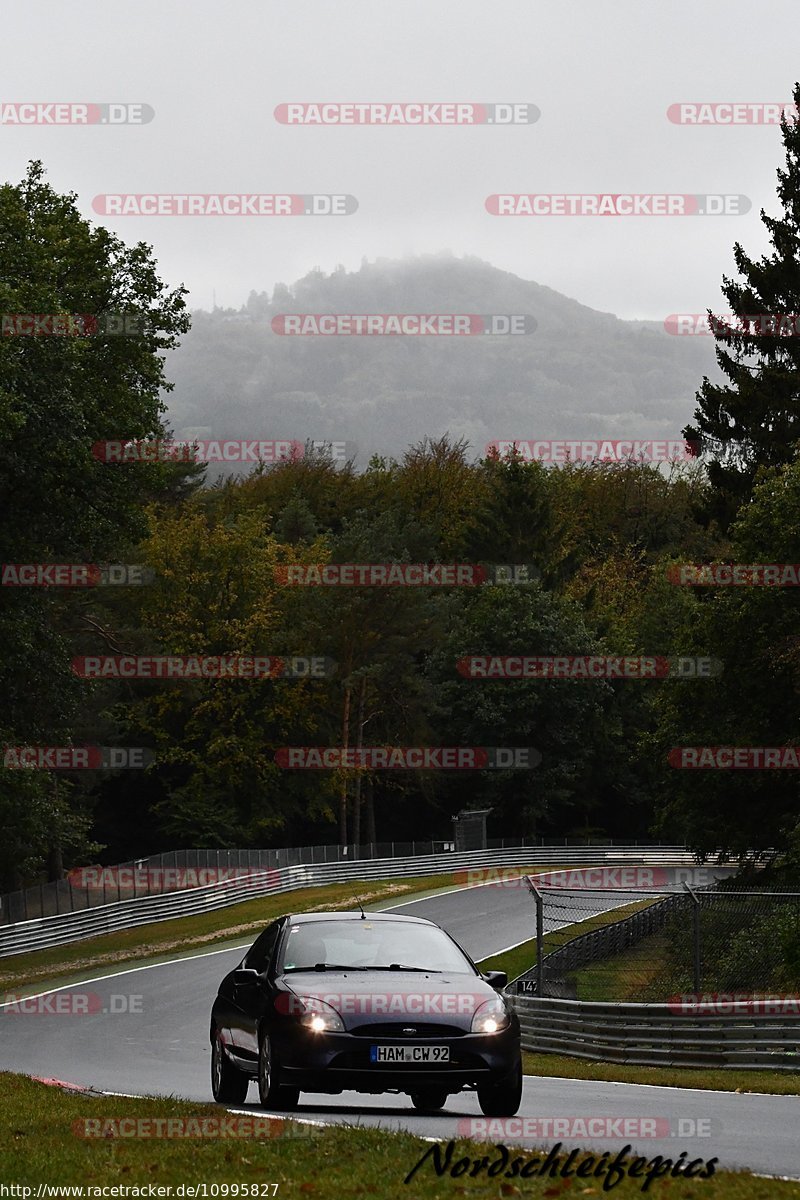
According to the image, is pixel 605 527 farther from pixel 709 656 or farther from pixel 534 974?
pixel 534 974

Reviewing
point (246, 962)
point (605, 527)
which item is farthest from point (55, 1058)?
point (605, 527)

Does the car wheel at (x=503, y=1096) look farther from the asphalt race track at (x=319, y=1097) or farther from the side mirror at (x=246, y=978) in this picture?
the side mirror at (x=246, y=978)

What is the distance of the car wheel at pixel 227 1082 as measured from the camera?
43.9ft

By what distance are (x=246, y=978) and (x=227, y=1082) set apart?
114cm

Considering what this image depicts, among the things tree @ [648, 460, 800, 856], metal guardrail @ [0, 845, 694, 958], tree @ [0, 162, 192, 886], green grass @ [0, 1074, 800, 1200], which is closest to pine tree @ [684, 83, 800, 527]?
tree @ [648, 460, 800, 856]

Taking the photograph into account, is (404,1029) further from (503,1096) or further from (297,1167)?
(297,1167)

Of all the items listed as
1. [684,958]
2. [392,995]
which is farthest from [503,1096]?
[684,958]

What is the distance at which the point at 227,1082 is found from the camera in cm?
1348

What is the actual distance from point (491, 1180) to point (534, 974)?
56.4 ft

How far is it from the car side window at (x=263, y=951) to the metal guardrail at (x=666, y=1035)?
20.0 feet

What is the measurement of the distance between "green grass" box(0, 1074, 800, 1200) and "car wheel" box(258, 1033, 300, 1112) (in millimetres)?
1043

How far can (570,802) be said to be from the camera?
8406 cm

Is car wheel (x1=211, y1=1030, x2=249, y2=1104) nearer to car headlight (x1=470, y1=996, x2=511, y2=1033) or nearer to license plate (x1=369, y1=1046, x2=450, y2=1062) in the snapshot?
license plate (x1=369, y1=1046, x2=450, y2=1062)

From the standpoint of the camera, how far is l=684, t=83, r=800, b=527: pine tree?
4659 centimetres
